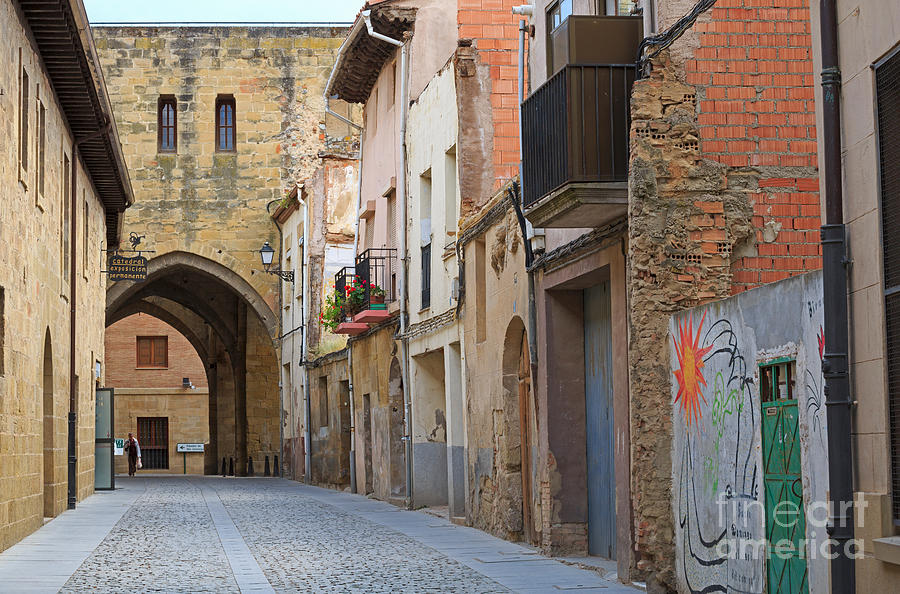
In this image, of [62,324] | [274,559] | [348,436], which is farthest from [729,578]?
[348,436]

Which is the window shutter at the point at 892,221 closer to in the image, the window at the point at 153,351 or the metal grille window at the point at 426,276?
the metal grille window at the point at 426,276

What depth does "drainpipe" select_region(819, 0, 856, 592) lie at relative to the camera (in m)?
6.33

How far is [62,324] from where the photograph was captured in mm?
19375

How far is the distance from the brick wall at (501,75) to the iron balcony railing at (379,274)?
536 centimetres

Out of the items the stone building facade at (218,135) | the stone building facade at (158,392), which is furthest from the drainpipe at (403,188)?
the stone building facade at (158,392)

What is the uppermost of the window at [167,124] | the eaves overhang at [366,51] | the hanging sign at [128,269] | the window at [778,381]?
the window at [167,124]

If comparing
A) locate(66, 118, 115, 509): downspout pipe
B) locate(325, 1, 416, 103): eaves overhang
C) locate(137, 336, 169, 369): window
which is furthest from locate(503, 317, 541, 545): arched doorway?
locate(137, 336, 169, 369): window

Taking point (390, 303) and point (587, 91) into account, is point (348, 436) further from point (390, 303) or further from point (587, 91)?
point (587, 91)

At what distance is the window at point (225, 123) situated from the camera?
37094 mm

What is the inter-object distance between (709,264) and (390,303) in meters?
13.7

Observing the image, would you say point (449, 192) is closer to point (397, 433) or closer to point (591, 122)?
point (397, 433)

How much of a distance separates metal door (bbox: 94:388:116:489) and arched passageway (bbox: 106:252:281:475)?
9210mm

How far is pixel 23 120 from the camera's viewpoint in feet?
49.3

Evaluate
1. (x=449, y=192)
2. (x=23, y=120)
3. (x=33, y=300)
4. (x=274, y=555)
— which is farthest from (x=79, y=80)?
(x=274, y=555)
